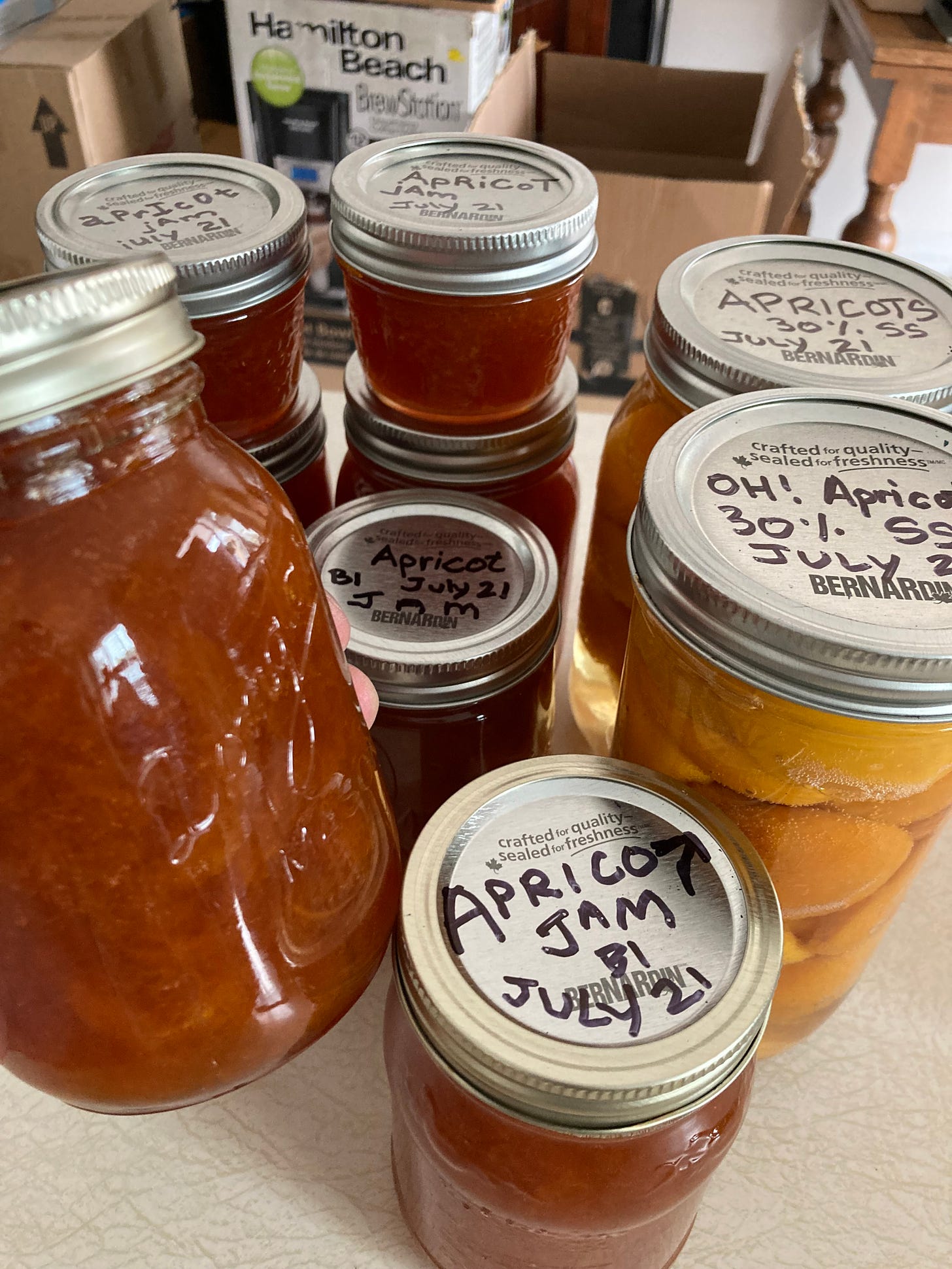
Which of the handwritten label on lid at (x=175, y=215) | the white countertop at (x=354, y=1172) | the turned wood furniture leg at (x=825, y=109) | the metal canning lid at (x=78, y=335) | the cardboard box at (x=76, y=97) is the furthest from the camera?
the turned wood furniture leg at (x=825, y=109)

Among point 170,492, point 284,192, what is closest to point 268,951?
point 170,492

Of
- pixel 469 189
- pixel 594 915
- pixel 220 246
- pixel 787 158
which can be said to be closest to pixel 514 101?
pixel 787 158

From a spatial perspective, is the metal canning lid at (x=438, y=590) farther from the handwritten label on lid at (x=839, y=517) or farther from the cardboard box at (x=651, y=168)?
the cardboard box at (x=651, y=168)

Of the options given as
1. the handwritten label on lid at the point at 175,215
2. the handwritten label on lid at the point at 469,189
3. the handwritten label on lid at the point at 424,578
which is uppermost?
the handwritten label on lid at the point at 469,189

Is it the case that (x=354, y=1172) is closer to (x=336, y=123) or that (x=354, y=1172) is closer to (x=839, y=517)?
(x=839, y=517)

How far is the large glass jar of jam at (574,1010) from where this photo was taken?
16.1 inches

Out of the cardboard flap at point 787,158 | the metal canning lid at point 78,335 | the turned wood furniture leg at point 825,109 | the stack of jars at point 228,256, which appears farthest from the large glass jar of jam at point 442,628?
the turned wood furniture leg at point 825,109

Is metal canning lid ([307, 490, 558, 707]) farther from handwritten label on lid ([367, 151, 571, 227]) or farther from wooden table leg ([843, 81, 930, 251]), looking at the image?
wooden table leg ([843, 81, 930, 251])

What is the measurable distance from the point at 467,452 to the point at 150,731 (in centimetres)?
42

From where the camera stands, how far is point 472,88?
1266 mm

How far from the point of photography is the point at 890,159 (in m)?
1.59

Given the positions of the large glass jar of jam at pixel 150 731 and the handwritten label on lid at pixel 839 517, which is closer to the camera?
the large glass jar of jam at pixel 150 731

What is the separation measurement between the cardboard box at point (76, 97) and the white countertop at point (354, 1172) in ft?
3.11

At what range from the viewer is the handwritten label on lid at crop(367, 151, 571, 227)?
667 millimetres
